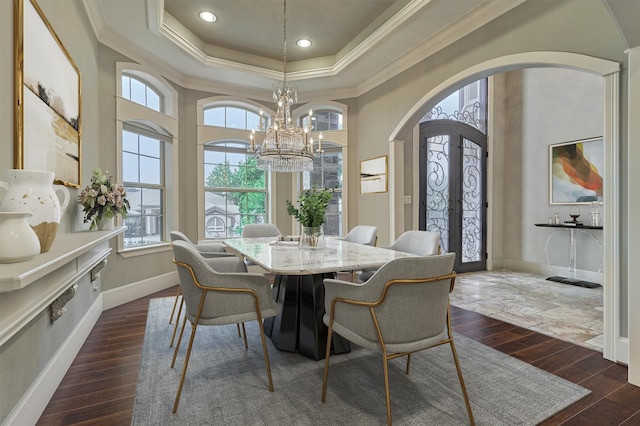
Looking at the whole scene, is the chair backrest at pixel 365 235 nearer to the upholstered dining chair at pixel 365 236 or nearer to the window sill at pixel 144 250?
the upholstered dining chair at pixel 365 236

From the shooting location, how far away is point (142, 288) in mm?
3973

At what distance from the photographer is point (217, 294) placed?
1.87 m

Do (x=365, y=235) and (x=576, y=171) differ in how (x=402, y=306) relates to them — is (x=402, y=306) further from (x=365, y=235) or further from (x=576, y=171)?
(x=576, y=171)

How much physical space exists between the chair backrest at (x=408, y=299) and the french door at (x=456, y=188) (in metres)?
3.58

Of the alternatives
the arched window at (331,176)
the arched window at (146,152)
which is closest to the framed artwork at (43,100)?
the arched window at (146,152)

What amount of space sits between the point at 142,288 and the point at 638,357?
464cm

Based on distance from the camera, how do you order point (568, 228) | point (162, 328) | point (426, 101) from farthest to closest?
1. point (568, 228)
2. point (426, 101)
3. point (162, 328)

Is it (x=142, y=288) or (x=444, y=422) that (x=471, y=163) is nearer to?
(x=444, y=422)

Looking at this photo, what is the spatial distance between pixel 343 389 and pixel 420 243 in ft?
4.75

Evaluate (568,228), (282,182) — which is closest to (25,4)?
(282,182)

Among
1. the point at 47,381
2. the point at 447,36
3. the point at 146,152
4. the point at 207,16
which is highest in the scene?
the point at 207,16

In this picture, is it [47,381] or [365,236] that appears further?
[365,236]

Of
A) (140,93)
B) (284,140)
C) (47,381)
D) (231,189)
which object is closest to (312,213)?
(284,140)

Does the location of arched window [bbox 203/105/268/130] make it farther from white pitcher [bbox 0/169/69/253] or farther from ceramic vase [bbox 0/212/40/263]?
ceramic vase [bbox 0/212/40/263]
